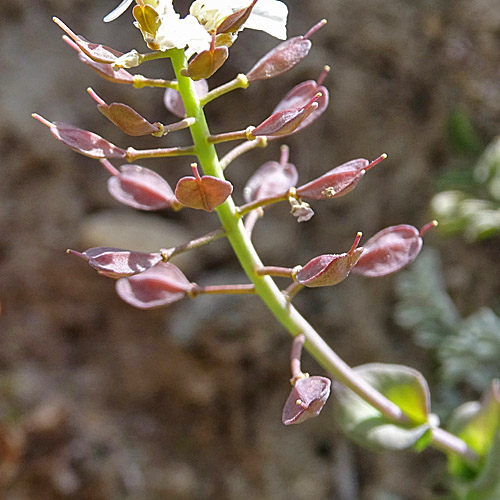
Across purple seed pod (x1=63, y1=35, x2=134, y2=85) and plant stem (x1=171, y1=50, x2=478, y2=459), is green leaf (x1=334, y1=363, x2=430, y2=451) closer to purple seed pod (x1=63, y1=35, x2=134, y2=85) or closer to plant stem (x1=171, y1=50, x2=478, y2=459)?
plant stem (x1=171, y1=50, x2=478, y2=459)

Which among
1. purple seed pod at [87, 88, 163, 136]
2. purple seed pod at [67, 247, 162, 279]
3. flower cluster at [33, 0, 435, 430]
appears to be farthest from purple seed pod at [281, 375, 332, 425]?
purple seed pod at [87, 88, 163, 136]

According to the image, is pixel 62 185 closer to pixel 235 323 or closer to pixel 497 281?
pixel 235 323

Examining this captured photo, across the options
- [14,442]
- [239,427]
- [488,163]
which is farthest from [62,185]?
[488,163]

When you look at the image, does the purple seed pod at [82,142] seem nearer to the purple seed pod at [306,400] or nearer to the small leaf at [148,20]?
the small leaf at [148,20]

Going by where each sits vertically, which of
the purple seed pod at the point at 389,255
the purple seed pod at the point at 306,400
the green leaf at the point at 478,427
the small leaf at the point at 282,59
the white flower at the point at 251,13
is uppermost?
the white flower at the point at 251,13

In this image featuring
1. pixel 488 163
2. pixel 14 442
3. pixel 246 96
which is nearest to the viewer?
pixel 488 163

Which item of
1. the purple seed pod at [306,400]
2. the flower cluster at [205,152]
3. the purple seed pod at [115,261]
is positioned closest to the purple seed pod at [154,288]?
the flower cluster at [205,152]
